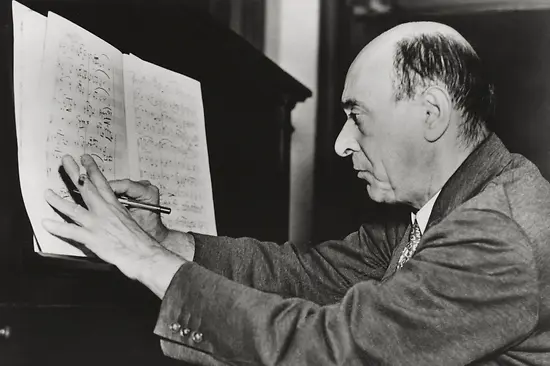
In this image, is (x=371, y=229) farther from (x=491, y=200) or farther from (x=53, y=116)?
(x=53, y=116)

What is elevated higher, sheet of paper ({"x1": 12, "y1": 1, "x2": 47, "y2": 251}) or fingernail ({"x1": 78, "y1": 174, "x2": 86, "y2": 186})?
sheet of paper ({"x1": 12, "y1": 1, "x2": 47, "y2": 251})

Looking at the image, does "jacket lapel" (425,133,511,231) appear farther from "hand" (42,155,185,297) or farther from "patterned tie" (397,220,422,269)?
"hand" (42,155,185,297)

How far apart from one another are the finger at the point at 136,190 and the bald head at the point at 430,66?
458 mm

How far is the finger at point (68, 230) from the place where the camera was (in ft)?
3.97

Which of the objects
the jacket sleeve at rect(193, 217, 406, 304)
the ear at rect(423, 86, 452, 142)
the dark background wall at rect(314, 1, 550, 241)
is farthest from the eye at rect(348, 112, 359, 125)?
the dark background wall at rect(314, 1, 550, 241)

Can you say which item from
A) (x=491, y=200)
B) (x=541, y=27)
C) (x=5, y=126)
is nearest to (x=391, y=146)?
(x=491, y=200)

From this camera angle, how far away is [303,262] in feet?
5.89

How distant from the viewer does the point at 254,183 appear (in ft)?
7.04

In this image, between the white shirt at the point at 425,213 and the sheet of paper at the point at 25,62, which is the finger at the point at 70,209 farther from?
the white shirt at the point at 425,213

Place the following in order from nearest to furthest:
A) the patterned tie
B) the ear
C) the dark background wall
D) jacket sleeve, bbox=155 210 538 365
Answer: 1. jacket sleeve, bbox=155 210 538 365
2. the ear
3. the patterned tie
4. the dark background wall

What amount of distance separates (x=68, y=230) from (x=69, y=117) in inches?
8.2

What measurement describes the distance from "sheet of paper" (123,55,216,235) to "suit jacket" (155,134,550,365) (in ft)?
1.22

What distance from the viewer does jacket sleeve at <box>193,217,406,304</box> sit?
169 cm

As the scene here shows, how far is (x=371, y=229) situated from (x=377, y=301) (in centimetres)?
64
